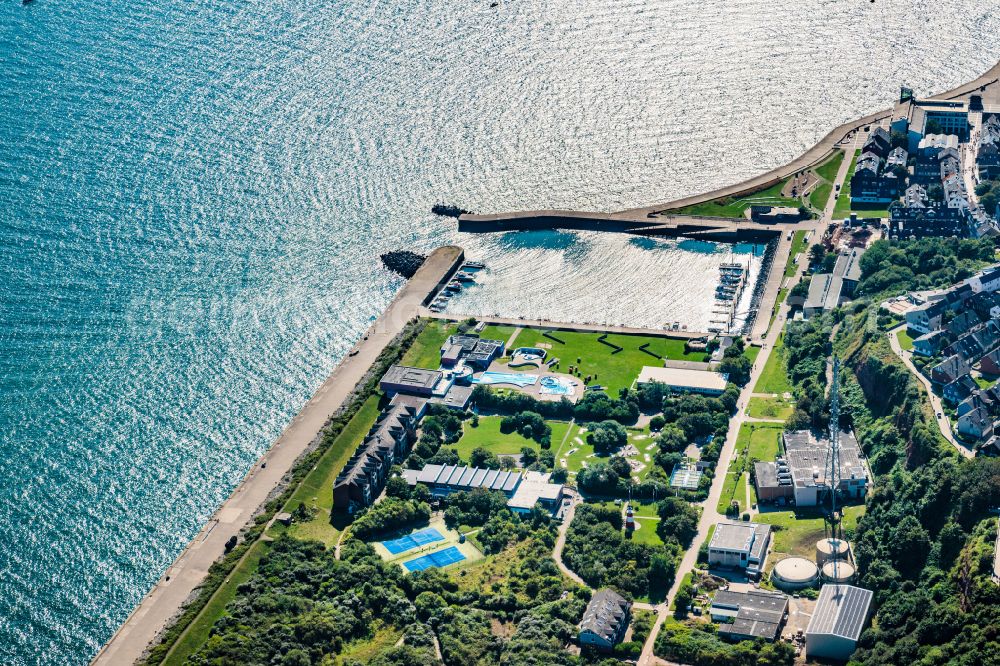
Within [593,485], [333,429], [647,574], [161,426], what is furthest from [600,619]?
[161,426]

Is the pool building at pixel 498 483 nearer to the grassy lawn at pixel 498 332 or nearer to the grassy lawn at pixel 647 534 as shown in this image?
the grassy lawn at pixel 647 534

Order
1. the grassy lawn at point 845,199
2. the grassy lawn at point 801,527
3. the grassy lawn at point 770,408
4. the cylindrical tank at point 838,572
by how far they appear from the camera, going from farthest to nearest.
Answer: the grassy lawn at point 845,199 < the grassy lawn at point 770,408 < the grassy lawn at point 801,527 < the cylindrical tank at point 838,572

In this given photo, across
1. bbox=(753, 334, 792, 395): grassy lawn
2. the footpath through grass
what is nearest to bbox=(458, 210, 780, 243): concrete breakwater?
the footpath through grass

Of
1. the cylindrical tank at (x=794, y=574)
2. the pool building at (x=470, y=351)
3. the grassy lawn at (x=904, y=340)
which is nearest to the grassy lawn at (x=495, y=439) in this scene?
the pool building at (x=470, y=351)

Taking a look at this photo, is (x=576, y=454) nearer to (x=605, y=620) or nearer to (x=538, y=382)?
(x=538, y=382)

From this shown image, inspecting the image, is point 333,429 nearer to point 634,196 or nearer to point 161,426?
point 161,426

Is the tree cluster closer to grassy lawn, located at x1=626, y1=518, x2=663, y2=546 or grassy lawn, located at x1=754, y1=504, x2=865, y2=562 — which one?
grassy lawn, located at x1=626, y1=518, x2=663, y2=546

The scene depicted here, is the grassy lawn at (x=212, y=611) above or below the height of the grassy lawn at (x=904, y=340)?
below
